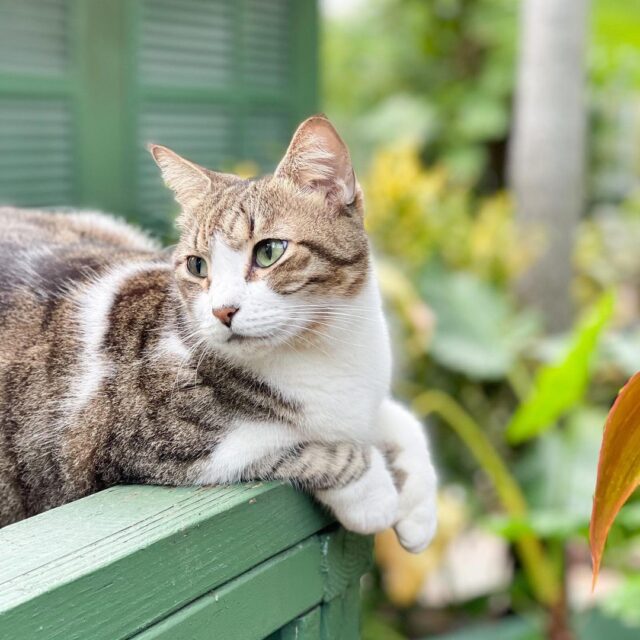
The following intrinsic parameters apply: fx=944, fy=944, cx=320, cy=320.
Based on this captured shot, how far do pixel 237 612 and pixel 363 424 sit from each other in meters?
0.33

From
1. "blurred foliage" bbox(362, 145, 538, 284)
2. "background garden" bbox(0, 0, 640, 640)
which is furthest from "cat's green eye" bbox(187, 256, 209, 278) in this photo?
"blurred foliage" bbox(362, 145, 538, 284)

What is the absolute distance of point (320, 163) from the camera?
125 cm

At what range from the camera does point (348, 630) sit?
127 cm

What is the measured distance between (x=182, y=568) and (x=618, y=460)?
0.44m

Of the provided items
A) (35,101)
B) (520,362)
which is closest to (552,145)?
(520,362)

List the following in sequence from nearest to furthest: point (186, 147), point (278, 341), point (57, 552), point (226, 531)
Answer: point (57, 552) → point (226, 531) → point (278, 341) → point (186, 147)

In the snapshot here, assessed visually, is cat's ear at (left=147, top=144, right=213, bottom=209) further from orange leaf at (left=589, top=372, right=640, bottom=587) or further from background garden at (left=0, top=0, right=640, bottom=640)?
background garden at (left=0, top=0, right=640, bottom=640)

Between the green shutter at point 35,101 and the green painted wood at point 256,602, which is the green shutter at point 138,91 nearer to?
the green shutter at point 35,101

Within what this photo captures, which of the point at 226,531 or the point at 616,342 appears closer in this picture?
the point at 226,531

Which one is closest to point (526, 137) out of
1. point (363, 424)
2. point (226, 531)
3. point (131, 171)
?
point (131, 171)

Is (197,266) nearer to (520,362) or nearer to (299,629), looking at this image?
(299,629)

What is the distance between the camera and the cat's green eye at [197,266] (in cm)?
126

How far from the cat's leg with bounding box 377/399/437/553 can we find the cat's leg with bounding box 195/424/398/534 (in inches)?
2.7

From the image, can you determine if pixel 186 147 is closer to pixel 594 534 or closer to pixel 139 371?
pixel 139 371
